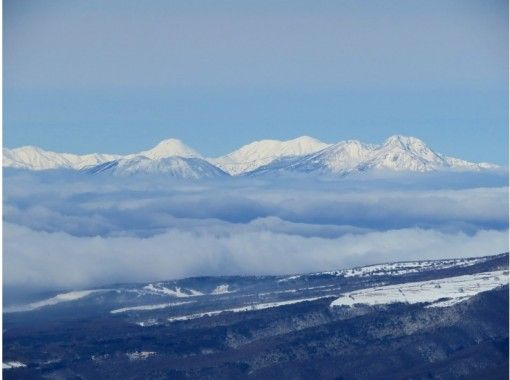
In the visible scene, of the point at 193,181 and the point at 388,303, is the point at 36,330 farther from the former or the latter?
the point at 193,181

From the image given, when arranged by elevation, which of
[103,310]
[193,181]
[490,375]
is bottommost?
[490,375]

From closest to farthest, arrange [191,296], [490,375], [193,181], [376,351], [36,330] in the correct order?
[490,375]
[376,351]
[36,330]
[191,296]
[193,181]

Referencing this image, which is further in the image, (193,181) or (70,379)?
(193,181)

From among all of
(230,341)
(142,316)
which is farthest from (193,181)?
(230,341)

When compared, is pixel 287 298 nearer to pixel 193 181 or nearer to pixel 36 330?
pixel 36 330

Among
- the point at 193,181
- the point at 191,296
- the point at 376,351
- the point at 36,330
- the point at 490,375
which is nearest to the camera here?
the point at 490,375

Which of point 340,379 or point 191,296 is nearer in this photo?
point 340,379

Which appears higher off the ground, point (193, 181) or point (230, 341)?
point (193, 181)

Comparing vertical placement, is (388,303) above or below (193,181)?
below

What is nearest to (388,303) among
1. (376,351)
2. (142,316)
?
(376,351)
